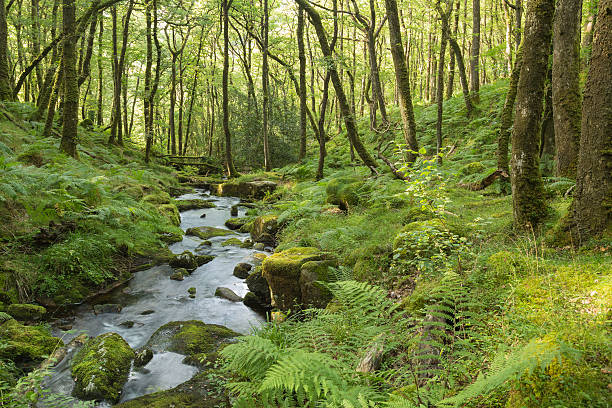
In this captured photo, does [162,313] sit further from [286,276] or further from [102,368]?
[286,276]

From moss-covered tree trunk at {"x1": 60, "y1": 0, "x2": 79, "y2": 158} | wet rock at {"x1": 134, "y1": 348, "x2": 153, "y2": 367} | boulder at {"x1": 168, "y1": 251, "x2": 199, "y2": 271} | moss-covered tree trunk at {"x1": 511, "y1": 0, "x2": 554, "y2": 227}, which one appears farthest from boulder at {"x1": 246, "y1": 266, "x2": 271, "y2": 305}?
moss-covered tree trunk at {"x1": 60, "y1": 0, "x2": 79, "y2": 158}

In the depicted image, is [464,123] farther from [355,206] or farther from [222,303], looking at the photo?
[222,303]

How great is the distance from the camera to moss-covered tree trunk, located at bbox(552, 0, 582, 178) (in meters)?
6.76

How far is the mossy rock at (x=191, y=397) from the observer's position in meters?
4.07

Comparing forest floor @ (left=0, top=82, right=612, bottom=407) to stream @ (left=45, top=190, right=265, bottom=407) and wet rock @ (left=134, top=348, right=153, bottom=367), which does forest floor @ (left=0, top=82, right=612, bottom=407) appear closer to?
stream @ (left=45, top=190, right=265, bottom=407)

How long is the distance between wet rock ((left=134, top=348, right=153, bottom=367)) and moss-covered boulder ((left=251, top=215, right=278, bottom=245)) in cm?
587

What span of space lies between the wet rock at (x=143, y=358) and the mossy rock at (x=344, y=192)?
6.46 m

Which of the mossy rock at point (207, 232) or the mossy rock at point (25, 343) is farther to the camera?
the mossy rock at point (207, 232)

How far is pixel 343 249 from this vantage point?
7.04m

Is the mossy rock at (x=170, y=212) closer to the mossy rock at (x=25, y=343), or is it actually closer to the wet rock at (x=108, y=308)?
the wet rock at (x=108, y=308)

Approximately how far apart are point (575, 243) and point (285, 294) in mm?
4636

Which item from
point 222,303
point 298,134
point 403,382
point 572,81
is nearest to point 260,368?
point 403,382

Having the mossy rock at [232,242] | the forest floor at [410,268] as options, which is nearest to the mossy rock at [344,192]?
the forest floor at [410,268]

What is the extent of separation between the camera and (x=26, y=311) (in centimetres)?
589
